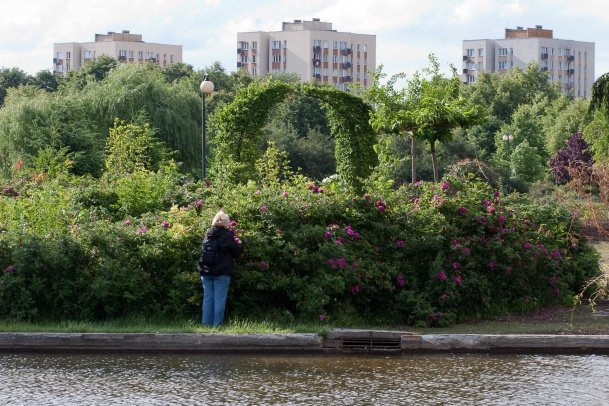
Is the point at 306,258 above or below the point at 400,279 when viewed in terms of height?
above

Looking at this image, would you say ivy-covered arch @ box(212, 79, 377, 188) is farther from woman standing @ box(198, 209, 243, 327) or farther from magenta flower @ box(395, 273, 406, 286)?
woman standing @ box(198, 209, 243, 327)

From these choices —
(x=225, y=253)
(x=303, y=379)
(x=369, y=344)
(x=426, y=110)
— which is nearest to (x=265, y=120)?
(x=426, y=110)

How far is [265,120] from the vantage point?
2205cm

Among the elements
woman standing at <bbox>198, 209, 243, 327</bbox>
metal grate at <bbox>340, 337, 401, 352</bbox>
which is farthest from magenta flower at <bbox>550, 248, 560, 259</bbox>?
woman standing at <bbox>198, 209, 243, 327</bbox>

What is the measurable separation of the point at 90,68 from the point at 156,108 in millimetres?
50090

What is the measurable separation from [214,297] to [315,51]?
180544mm

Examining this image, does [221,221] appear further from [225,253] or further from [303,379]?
[303,379]

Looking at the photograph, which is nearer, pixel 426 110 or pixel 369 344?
pixel 369 344

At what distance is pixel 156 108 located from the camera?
49.6m

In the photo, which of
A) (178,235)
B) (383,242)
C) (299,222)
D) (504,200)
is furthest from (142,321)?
(504,200)

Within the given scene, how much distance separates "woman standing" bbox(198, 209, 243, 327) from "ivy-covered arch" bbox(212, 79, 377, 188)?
20.5 ft

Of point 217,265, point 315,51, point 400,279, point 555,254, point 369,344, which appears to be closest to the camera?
point 369,344

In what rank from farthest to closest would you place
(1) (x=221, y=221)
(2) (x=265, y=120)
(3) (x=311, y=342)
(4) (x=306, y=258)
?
(2) (x=265, y=120)
(4) (x=306, y=258)
(1) (x=221, y=221)
(3) (x=311, y=342)

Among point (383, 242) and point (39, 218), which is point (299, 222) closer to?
point (383, 242)
